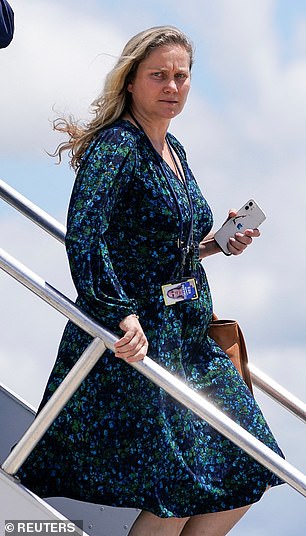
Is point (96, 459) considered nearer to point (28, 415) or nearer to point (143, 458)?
point (143, 458)

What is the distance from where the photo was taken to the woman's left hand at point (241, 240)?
13.1 ft

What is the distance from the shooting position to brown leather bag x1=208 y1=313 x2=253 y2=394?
3.85 m

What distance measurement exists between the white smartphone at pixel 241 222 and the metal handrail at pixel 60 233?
1.75 feet

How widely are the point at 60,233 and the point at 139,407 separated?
956 mm

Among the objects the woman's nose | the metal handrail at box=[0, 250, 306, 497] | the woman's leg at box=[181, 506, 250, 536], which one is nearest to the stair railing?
the metal handrail at box=[0, 250, 306, 497]

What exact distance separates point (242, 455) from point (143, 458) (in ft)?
0.95

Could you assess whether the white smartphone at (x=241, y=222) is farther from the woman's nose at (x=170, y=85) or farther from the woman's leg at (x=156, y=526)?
the woman's leg at (x=156, y=526)

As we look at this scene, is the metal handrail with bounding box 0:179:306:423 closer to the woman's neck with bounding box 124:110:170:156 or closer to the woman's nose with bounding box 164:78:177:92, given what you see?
the woman's neck with bounding box 124:110:170:156

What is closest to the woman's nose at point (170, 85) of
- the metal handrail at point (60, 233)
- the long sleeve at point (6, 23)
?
the long sleeve at point (6, 23)

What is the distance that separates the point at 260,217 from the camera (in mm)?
3979

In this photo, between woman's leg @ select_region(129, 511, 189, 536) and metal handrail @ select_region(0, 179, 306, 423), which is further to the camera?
metal handrail @ select_region(0, 179, 306, 423)

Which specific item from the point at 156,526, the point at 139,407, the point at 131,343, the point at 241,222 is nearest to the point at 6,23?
the point at 241,222

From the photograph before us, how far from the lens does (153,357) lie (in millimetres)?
3633

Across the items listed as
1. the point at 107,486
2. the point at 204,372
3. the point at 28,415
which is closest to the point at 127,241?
the point at 204,372
